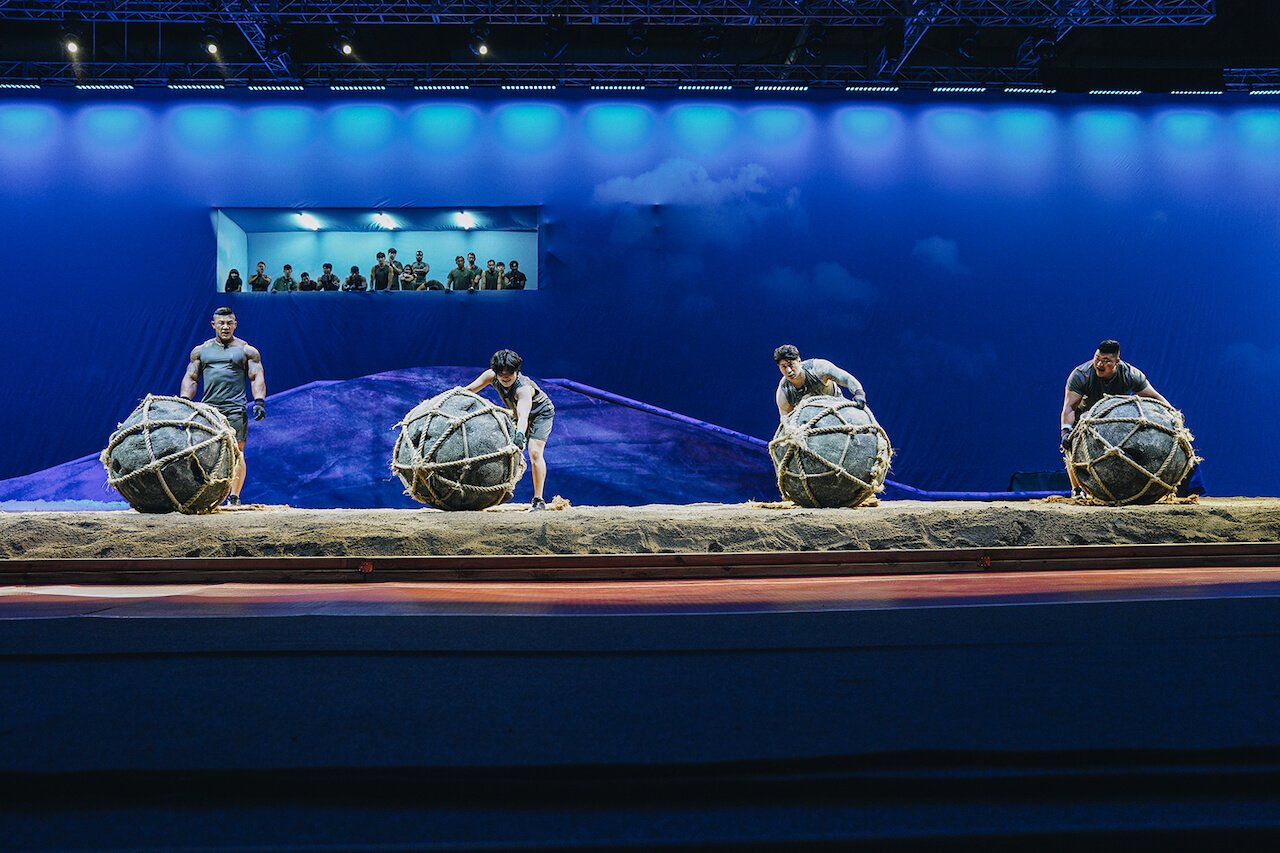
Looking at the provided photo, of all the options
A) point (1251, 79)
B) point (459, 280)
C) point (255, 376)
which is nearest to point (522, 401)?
point (255, 376)

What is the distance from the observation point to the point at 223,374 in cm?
669

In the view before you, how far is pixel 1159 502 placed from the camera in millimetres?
5293

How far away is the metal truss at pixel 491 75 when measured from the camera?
429 inches

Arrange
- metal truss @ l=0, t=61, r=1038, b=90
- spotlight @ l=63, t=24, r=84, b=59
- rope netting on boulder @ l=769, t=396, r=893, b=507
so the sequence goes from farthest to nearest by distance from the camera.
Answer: metal truss @ l=0, t=61, r=1038, b=90 → spotlight @ l=63, t=24, r=84, b=59 → rope netting on boulder @ l=769, t=396, r=893, b=507

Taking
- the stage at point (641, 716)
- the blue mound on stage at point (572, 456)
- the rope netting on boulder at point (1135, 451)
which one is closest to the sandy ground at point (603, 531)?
the rope netting on boulder at point (1135, 451)

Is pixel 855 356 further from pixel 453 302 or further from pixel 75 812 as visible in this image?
pixel 75 812

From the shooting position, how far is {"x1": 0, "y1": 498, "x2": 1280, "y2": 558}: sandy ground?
410 cm

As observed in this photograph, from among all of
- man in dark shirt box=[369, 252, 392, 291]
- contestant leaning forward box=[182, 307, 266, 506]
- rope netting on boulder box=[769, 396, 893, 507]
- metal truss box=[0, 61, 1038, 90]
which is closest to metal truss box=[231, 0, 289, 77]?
metal truss box=[0, 61, 1038, 90]

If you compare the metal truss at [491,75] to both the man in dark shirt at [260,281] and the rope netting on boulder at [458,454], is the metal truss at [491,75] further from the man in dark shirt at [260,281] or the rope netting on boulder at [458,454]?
the rope netting on boulder at [458,454]

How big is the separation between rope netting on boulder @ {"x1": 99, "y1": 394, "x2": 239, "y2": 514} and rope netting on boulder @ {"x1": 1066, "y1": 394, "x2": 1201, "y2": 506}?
531cm

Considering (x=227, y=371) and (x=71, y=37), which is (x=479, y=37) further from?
(x=227, y=371)

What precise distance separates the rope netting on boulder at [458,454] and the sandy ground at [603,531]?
390mm

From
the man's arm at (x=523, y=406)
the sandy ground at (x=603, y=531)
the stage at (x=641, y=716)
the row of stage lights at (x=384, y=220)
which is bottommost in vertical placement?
the sandy ground at (x=603, y=531)

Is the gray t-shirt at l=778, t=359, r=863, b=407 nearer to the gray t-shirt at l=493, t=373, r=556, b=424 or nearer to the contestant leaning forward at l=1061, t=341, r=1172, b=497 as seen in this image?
the contestant leaning forward at l=1061, t=341, r=1172, b=497
